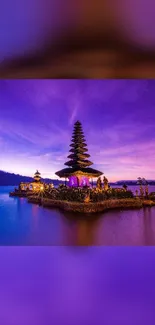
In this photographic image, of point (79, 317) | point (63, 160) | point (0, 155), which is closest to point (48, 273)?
point (79, 317)

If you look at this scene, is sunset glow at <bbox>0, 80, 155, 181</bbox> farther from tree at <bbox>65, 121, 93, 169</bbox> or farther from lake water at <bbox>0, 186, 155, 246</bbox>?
lake water at <bbox>0, 186, 155, 246</bbox>

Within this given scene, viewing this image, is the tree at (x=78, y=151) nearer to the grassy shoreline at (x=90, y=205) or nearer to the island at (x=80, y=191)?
the island at (x=80, y=191)

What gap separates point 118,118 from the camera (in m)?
3.40

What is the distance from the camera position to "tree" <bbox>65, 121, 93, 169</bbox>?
3324 millimetres

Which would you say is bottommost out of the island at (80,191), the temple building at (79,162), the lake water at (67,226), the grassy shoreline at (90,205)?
the lake water at (67,226)

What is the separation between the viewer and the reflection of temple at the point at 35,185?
339 cm

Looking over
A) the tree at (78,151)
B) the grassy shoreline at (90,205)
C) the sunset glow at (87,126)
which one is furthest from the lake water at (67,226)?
the tree at (78,151)

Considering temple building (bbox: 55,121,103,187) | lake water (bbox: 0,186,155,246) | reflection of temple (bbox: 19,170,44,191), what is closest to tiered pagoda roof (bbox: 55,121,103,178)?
temple building (bbox: 55,121,103,187)

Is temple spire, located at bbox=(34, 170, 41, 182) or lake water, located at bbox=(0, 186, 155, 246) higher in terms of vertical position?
temple spire, located at bbox=(34, 170, 41, 182)

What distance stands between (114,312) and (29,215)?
6.12 ft

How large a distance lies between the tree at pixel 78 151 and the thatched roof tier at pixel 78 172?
53 millimetres

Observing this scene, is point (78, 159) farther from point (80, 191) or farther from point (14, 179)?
point (14, 179)

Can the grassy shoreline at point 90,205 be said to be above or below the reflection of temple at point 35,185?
below

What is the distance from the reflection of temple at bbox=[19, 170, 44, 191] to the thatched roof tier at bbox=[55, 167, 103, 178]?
25cm
